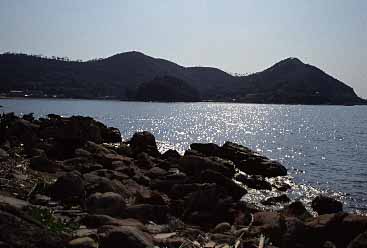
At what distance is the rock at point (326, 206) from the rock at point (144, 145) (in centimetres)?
1472

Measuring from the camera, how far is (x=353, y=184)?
31156mm

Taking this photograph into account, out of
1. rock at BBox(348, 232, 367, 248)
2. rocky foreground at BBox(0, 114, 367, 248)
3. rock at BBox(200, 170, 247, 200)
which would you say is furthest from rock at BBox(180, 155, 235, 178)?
rock at BBox(348, 232, 367, 248)

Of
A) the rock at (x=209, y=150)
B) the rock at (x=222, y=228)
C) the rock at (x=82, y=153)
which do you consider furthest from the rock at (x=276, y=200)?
the rock at (x=209, y=150)

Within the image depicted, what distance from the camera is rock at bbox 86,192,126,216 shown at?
1352cm

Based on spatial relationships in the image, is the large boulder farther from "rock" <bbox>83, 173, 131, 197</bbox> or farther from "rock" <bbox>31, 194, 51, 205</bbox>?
"rock" <bbox>31, 194, 51, 205</bbox>

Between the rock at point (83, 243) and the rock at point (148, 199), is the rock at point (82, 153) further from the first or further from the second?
the rock at point (83, 243)

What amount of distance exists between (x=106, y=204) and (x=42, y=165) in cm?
879

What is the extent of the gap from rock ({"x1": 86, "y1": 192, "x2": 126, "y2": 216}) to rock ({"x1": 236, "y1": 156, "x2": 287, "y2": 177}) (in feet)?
67.3

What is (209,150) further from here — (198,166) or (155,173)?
(155,173)

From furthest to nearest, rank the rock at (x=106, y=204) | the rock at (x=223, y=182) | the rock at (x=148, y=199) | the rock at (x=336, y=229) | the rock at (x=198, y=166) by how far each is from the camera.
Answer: the rock at (x=198, y=166)
the rock at (x=223, y=182)
the rock at (x=148, y=199)
the rock at (x=336, y=229)
the rock at (x=106, y=204)

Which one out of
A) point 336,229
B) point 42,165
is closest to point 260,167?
point 42,165

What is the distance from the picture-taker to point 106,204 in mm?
13820

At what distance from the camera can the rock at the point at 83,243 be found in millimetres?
8945

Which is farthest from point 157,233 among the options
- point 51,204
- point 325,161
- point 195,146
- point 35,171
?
point 325,161
